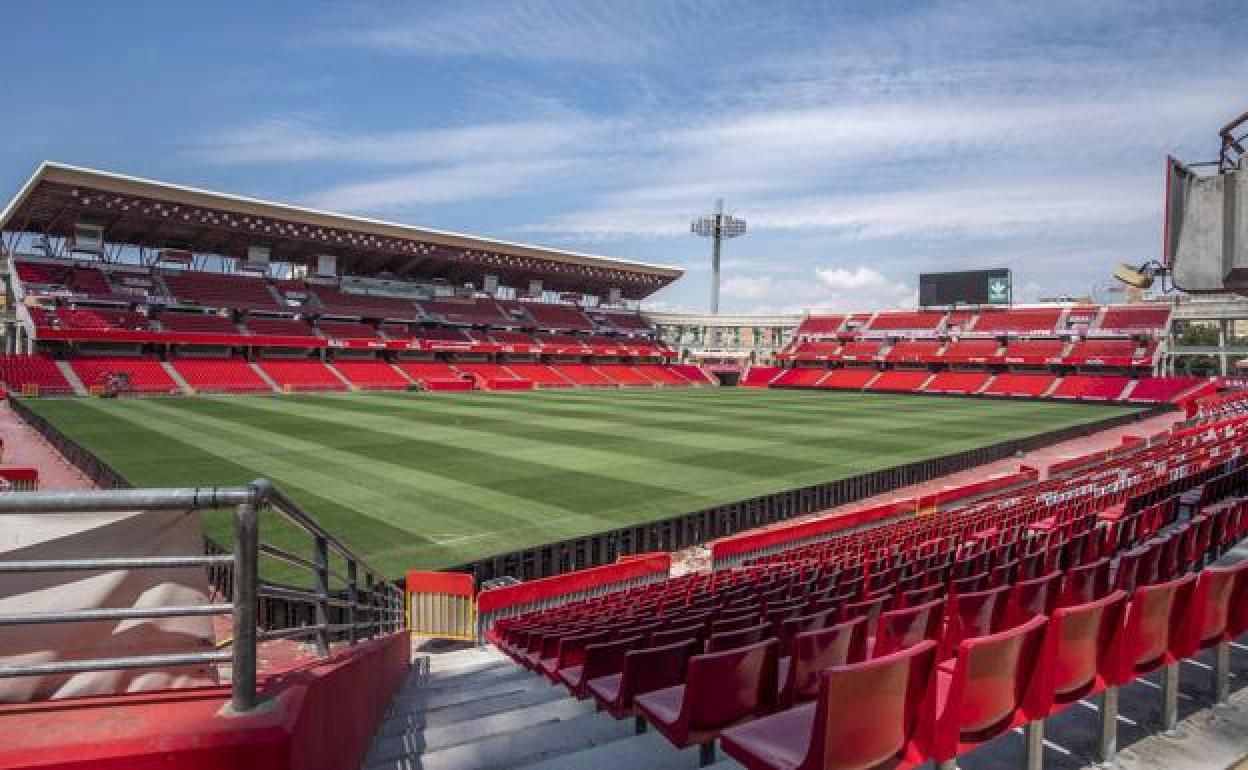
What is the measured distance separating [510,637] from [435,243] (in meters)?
61.0

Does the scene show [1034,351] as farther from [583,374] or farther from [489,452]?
[489,452]

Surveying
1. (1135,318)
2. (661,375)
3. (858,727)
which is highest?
(1135,318)

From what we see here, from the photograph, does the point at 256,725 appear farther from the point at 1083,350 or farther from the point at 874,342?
the point at 874,342

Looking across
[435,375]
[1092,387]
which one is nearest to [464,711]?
[435,375]

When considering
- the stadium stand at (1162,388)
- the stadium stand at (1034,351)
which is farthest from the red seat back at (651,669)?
the stadium stand at (1034,351)

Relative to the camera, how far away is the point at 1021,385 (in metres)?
67.8

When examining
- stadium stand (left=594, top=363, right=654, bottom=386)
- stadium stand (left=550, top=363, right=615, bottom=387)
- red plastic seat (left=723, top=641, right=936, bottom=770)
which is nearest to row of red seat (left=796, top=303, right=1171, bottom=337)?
stadium stand (left=594, top=363, right=654, bottom=386)

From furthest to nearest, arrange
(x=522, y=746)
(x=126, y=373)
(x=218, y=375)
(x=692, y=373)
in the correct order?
(x=692, y=373) < (x=218, y=375) < (x=126, y=373) < (x=522, y=746)

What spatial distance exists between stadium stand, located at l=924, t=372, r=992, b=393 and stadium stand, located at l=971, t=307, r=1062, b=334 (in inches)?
275

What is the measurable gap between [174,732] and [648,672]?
2.62 meters

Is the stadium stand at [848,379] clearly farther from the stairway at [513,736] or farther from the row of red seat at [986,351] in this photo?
the stairway at [513,736]

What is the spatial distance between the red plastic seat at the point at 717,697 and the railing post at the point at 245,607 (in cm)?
179

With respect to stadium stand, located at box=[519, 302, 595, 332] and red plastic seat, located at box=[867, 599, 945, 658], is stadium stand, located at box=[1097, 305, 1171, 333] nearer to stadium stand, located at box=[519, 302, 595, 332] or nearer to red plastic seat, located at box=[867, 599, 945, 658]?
stadium stand, located at box=[519, 302, 595, 332]

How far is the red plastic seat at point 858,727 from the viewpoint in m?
2.68
